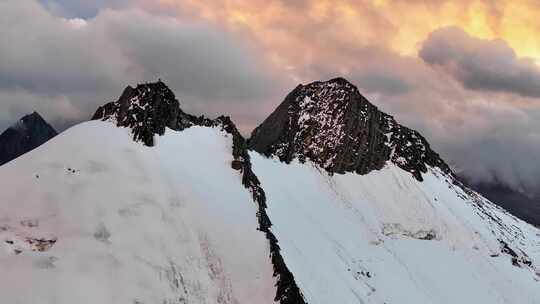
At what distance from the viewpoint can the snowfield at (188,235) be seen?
39.3 meters

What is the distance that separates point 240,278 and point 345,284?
20.9 meters

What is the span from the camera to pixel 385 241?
84438 mm

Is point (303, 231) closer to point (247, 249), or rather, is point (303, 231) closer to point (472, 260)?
point (247, 249)

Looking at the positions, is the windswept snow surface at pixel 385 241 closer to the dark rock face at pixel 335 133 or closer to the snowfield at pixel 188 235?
the snowfield at pixel 188 235

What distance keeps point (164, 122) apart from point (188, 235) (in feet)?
53.3

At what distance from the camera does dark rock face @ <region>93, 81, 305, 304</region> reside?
50438mm

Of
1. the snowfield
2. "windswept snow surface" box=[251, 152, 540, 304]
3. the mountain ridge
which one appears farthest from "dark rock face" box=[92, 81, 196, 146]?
"windswept snow surface" box=[251, 152, 540, 304]

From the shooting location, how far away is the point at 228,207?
54406 millimetres

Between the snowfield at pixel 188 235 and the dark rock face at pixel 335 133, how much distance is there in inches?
302

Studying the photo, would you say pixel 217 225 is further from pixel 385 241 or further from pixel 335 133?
pixel 335 133

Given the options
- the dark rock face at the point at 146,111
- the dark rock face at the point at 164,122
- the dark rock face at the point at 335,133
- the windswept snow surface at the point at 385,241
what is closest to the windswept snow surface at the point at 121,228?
the dark rock face at the point at 164,122

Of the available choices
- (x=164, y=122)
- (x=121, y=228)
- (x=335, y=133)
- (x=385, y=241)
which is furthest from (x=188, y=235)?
(x=335, y=133)

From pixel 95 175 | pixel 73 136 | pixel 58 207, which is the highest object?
pixel 73 136

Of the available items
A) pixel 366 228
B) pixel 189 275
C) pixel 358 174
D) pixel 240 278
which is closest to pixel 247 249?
pixel 240 278
